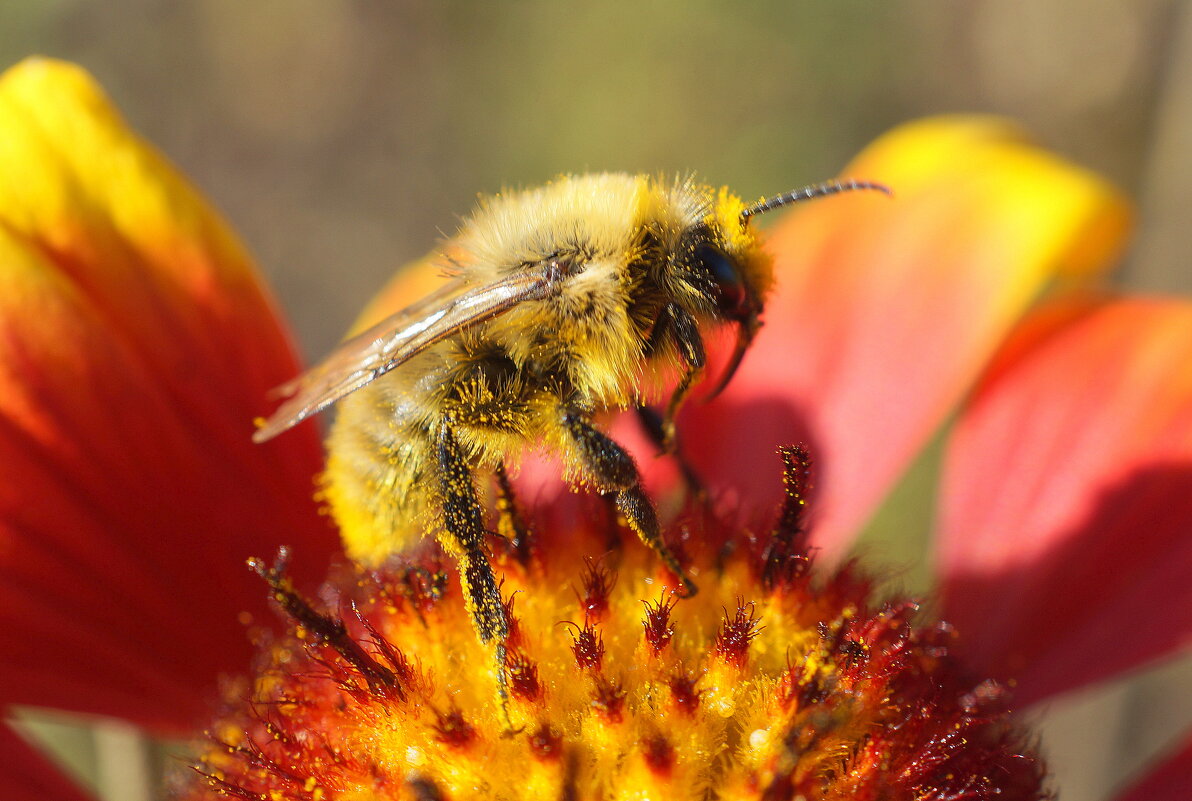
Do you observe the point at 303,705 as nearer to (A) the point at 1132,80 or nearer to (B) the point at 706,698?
(B) the point at 706,698

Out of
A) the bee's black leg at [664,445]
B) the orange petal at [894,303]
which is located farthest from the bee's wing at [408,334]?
the orange petal at [894,303]

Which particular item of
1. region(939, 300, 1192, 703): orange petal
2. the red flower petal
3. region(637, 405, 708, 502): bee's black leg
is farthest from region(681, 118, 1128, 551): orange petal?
the red flower petal

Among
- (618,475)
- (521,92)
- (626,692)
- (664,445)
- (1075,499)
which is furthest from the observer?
(521,92)

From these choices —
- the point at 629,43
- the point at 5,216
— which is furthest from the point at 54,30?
the point at 5,216

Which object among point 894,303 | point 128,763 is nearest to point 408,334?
point 128,763

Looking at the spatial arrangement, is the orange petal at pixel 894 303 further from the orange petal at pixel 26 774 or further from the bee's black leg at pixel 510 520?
the orange petal at pixel 26 774

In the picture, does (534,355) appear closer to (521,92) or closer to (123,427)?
(123,427)
